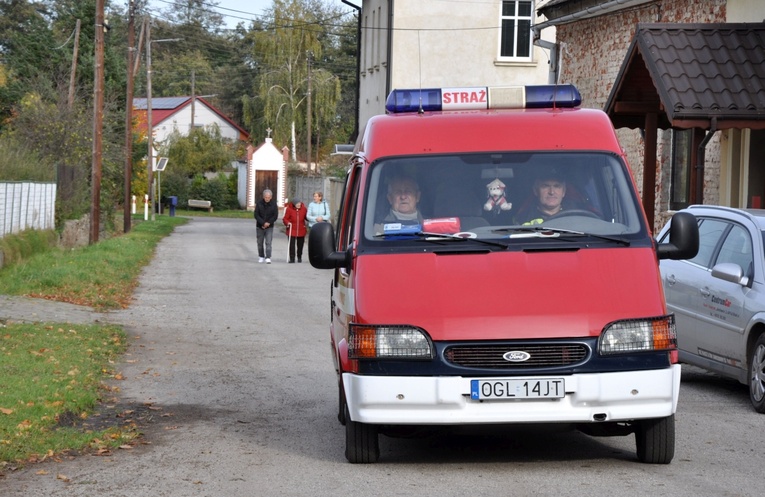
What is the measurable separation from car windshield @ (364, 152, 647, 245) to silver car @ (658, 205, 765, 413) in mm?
2783

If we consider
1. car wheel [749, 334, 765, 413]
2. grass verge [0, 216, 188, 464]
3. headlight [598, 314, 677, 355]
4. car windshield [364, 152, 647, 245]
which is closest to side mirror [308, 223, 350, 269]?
car windshield [364, 152, 647, 245]

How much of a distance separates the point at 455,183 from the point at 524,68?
3541 cm

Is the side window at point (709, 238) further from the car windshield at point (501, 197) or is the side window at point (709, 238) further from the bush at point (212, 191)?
the bush at point (212, 191)

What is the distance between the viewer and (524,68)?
42906 millimetres

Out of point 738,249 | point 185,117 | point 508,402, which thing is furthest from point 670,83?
point 185,117

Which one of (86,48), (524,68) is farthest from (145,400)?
(86,48)

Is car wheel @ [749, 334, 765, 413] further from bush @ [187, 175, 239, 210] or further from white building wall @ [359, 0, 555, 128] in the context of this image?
bush @ [187, 175, 239, 210]

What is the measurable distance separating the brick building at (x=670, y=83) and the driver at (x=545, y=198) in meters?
9.36

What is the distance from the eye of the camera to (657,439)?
7.65m

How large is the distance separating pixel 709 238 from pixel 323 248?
5.22 meters

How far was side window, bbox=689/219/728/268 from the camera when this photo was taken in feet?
38.4

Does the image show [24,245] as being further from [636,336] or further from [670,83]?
[636,336]

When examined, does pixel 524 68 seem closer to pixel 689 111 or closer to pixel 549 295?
pixel 689 111

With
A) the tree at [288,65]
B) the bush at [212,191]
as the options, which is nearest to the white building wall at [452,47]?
the tree at [288,65]
